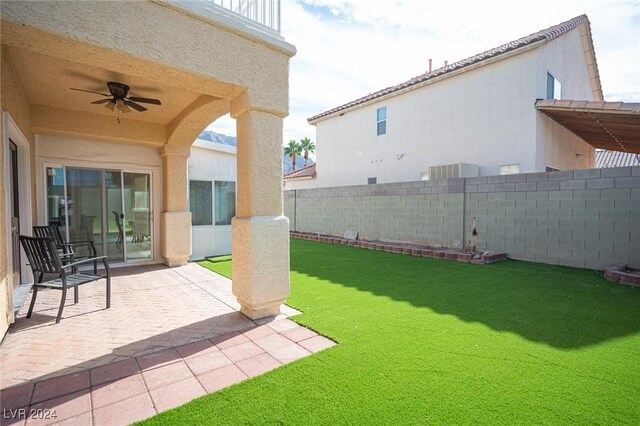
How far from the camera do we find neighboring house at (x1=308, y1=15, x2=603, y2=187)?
1008cm

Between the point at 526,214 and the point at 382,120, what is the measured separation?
8724mm

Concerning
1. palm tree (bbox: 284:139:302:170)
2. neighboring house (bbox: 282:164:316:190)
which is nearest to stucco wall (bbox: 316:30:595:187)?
neighboring house (bbox: 282:164:316:190)

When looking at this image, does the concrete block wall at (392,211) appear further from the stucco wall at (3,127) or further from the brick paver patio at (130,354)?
the stucco wall at (3,127)

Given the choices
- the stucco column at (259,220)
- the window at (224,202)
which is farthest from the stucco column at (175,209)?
the stucco column at (259,220)

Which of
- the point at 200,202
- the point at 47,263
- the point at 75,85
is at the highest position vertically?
the point at 75,85

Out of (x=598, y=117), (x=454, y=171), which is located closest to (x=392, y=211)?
(x=454, y=171)

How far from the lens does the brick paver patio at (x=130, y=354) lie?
2375 mm

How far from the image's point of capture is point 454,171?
10.5 metres

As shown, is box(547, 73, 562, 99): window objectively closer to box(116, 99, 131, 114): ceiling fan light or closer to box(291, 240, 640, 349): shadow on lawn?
box(291, 240, 640, 349): shadow on lawn

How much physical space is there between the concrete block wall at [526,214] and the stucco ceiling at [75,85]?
716 cm

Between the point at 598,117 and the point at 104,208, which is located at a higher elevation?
the point at 598,117

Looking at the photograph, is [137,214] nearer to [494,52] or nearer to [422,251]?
[422,251]

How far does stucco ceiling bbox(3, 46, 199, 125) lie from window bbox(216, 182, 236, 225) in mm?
2879

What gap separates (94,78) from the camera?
187 inches
